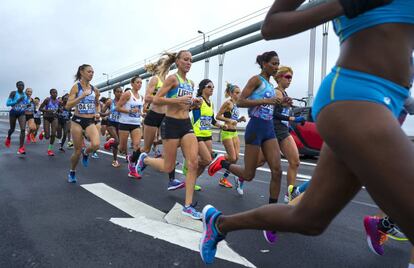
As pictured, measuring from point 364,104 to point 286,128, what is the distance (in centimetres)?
377

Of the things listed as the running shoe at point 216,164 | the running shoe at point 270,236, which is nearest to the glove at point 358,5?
the running shoe at point 270,236

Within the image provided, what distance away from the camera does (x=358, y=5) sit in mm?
1338

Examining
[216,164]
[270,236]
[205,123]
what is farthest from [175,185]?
[270,236]

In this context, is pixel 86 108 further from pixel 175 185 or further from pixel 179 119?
pixel 179 119

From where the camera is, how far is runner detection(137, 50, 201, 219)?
433 cm

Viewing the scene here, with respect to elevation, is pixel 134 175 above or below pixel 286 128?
below

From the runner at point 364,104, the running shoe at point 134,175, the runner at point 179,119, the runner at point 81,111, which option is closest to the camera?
the runner at point 364,104

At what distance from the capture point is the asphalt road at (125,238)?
9.19 ft

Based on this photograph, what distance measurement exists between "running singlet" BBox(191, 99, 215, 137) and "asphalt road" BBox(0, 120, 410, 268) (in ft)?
3.83

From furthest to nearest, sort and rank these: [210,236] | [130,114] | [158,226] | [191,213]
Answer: [130,114]
[191,213]
[158,226]
[210,236]

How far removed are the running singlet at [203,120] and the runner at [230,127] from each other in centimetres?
37

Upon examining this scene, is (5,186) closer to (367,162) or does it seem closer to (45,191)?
(45,191)

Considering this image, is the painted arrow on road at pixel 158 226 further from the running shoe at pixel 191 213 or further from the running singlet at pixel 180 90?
the running singlet at pixel 180 90

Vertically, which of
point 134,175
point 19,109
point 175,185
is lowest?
point 134,175
